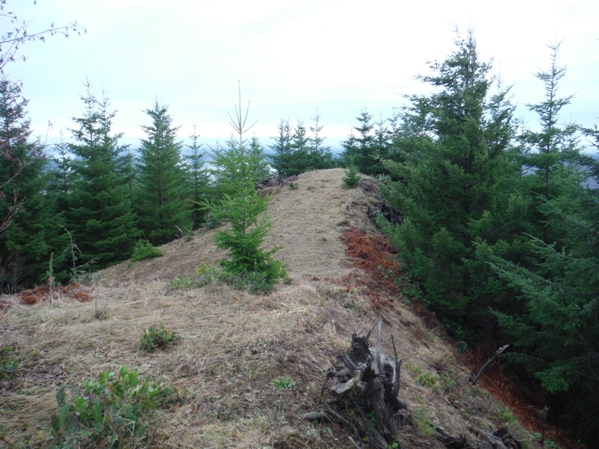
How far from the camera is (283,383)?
360 centimetres

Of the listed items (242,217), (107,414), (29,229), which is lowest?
(29,229)

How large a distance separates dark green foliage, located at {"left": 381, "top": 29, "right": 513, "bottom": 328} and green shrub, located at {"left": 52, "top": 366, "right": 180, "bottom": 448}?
635 centimetres

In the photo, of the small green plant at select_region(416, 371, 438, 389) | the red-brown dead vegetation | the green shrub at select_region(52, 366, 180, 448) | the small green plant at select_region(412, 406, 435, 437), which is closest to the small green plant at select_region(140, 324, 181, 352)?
the green shrub at select_region(52, 366, 180, 448)

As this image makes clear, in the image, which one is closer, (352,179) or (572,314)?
(572,314)

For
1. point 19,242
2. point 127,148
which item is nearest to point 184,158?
point 127,148

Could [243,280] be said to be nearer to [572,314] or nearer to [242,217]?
[242,217]

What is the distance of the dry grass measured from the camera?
306 cm

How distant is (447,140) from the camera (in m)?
8.48

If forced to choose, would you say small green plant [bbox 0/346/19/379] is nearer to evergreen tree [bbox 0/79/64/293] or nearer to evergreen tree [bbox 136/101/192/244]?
evergreen tree [bbox 0/79/64/293]

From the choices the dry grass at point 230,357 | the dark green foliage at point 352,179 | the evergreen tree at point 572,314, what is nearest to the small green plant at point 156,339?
the dry grass at point 230,357

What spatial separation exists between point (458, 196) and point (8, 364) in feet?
25.5

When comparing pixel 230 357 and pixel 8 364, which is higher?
pixel 8 364

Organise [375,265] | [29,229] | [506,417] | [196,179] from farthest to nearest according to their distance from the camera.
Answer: [196,179]
[29,229]
[375,265]
[506,417]

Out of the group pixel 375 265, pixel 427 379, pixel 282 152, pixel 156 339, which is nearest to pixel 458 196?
pixel 375 265
